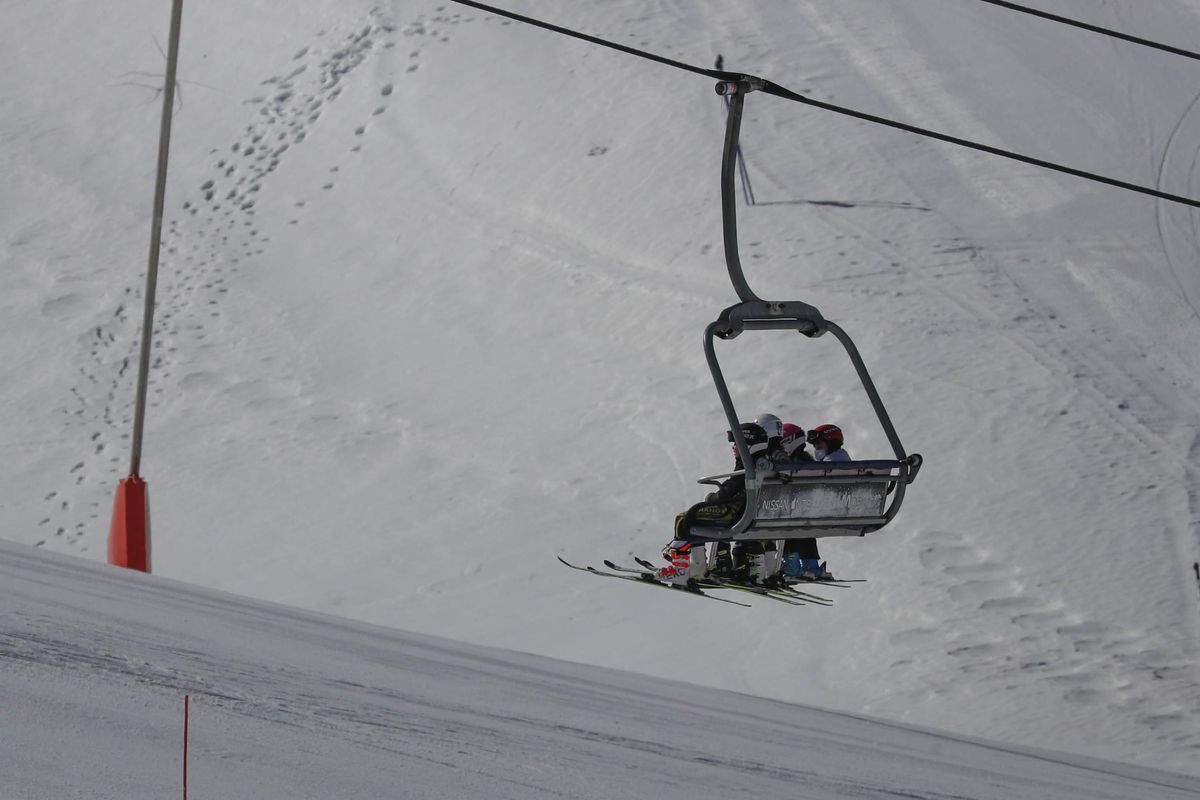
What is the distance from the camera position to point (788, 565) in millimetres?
10039

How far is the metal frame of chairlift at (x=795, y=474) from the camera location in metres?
7.03

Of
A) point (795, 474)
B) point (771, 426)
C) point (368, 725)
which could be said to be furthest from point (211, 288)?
point (368, 725)

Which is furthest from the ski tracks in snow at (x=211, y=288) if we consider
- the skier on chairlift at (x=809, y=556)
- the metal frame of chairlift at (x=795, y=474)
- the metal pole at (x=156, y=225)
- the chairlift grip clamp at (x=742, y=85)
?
the chairlift grip clamp at (x=742, y=85)

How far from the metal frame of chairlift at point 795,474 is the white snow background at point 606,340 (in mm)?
1346

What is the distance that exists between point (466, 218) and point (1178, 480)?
32.1 feet

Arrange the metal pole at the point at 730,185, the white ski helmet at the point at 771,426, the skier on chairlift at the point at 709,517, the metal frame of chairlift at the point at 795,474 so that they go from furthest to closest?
the white ski helmet at the point at 771,426 < the skier on chairlift at the point at 709,517 < the metal frame of chairlift at the point at 795,474 < the metal pole at the point at 730,185

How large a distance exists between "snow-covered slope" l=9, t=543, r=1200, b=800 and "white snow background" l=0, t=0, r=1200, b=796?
0.46 feet

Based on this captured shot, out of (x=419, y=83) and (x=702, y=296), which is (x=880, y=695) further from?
(x=419, y=83)

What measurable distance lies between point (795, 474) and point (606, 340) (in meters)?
10.3

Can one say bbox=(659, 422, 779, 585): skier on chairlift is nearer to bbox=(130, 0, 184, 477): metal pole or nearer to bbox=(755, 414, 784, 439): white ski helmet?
bbox=(755, 414, 784, 439): white ski helmet

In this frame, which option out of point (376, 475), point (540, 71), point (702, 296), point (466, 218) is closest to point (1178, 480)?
point (702, 296)

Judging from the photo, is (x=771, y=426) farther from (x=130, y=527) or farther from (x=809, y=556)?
(x=130, y=527)

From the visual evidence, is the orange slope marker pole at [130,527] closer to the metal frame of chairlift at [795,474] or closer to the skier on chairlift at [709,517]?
the skier on chairlift at [709,517]

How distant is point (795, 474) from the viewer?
24.4 ft
